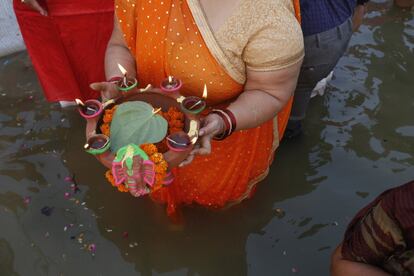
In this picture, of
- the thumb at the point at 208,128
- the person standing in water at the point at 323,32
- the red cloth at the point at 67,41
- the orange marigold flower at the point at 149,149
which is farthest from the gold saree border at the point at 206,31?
the red cloth at the point at 67,41

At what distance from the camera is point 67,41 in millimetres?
2398

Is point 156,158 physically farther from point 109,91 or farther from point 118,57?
point 118,57

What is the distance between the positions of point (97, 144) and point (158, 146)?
20 centimetres

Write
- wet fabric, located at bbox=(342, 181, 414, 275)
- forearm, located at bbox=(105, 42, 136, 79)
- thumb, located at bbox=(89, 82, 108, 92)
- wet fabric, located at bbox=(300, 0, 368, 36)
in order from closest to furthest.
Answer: wet fabric, located at bbox=(342, 181, 414, 275)
thumb, located at bbox=(89, 82, 108, 92)
forearm, located at bbox=(105, 42, 136, 79)
wet fabric, located at bbox=(300, 0, 368, 36)

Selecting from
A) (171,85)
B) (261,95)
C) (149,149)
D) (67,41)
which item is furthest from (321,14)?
(67,41)

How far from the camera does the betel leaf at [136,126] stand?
1.35 meters

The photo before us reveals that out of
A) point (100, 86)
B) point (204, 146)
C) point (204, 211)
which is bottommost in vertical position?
point (204, 211)

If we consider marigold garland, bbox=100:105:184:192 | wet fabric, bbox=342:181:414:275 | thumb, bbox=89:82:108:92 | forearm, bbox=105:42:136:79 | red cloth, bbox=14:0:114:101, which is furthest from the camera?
red cloth, bbox=14:0:114:101

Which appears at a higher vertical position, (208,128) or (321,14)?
(321,14)

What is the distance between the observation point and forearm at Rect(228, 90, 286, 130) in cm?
148

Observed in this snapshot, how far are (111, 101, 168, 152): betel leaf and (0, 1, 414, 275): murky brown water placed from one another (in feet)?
3.05

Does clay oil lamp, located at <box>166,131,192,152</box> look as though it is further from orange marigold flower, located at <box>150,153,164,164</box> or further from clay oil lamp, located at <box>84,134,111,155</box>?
clay oil lamp, located at <box>84,134,111,155</box>

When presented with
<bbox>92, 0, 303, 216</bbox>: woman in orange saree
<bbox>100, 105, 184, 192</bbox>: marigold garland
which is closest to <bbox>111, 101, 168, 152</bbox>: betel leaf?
<bbox>100, 105, 184, 192</bbox>: marigold garland

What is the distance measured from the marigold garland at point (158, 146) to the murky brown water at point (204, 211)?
0.84 m
